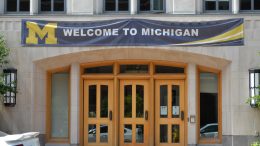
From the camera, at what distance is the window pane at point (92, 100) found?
60.7 ft

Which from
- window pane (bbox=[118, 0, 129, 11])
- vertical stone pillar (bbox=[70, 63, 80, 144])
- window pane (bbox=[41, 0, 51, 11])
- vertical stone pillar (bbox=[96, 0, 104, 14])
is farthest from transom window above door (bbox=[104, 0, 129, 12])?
vertical stone pillar (bbox=[70, 63, 80, 144])

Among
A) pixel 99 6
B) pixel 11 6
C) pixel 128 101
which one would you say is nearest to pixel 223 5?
pixel 99 6

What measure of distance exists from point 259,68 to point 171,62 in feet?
9.50

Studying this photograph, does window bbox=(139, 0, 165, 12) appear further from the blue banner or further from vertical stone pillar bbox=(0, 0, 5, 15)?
vertical stone pillar bbox=(0, 0, 5, 15)

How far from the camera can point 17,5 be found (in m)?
18.3

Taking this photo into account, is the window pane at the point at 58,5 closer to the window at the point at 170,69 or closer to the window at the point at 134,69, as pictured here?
the window at the point at 134,69

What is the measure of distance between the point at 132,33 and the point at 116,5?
1.32m

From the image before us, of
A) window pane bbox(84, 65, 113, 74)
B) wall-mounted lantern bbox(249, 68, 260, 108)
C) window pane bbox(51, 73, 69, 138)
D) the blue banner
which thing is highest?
the blue banner

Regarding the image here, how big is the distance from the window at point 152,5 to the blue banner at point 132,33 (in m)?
0.80

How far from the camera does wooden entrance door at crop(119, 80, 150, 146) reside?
18.3 m

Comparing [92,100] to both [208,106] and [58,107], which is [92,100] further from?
[208,106]

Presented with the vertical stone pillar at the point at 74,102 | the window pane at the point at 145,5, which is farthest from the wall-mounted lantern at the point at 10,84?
the window pane at the point at 145,5

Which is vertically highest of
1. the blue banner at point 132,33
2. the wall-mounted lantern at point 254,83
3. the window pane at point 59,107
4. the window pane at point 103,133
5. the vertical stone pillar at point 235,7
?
the vertical stone pillar at point 235,7

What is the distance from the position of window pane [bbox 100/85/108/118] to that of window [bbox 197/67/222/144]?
10.3 feet
